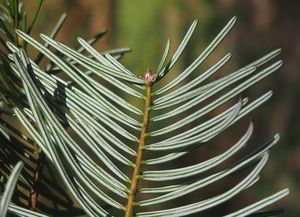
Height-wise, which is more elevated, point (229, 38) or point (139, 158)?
point (229, 38)

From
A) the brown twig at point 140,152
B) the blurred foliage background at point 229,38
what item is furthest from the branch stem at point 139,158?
the blurred foliage background at point 229,38

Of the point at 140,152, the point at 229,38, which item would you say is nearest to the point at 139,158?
the point at 140,152

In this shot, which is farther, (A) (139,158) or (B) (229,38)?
(B) (229,38)

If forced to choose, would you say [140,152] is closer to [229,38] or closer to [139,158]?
[139,158]

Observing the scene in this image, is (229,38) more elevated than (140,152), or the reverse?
(229,38)

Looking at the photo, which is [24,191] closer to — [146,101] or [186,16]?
[146,101]

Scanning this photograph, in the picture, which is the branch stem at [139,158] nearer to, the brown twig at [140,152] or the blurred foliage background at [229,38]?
the brown twig at [140,152]

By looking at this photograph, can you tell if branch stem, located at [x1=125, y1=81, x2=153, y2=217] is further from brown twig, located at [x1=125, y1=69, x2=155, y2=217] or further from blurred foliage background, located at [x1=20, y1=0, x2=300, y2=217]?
blurred foliage background, located at [x1=20, y1=0, x2=300, y2=217]

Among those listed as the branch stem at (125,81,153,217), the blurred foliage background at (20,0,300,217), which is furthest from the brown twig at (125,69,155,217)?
the blurred foliage background at (20,0,300,217)

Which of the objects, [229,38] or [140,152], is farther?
[229,38]
